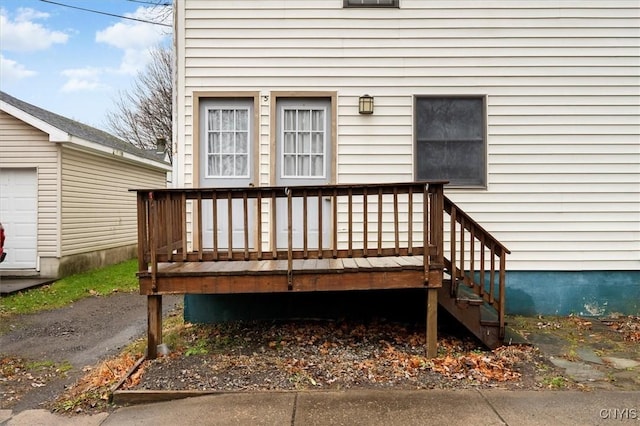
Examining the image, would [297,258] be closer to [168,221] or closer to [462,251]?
[168,221]

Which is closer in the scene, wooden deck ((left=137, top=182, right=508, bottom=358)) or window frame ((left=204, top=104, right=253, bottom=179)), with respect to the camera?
wooden deck ((left=137, top=182, right=508, bottom=358))

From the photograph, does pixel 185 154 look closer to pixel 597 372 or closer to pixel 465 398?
pixel 465 398

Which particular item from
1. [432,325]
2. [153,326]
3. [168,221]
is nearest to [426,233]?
[432,325]

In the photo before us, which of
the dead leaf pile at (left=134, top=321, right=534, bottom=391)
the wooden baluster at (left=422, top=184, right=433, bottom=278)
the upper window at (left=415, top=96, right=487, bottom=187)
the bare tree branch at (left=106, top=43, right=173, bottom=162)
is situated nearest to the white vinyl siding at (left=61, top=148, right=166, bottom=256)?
the dead leaf pile at (left=134, top=321, right=534, bottom=391)

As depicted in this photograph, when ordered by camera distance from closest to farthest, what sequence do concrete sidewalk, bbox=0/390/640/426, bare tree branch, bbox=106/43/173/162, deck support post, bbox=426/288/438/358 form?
concrete sidewalk, bbox=0/390/640/426
deck support post, bbox=426/288/438/358
bare tree branch, bbox=106/43/173/162

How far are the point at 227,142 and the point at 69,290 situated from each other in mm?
4904

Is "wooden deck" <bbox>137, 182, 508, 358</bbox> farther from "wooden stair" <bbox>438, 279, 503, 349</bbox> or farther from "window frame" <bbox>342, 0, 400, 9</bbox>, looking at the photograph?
"window frame" <bbox>342, 0, 400, 9</bbox>

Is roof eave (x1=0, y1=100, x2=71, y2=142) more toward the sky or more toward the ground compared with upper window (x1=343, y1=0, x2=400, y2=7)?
more toward the ground

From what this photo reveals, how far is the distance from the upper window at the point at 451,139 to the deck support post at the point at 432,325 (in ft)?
6.04

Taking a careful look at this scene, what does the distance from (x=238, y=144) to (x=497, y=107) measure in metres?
3.31

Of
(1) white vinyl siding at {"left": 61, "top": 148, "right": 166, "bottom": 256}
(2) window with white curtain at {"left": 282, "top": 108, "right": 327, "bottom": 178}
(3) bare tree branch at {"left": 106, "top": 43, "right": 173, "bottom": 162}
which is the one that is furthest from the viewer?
(3) bare tree branch at {"left": 106, "top": 43, "right": 173, "bottom": 162}

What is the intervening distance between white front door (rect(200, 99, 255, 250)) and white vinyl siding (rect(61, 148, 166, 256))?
124 inches

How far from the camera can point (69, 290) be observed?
8.32 m

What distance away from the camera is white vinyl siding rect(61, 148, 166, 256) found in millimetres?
9398
